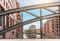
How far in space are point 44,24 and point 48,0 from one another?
1010 millimetres

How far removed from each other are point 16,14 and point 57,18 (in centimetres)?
168

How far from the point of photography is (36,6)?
1388cm

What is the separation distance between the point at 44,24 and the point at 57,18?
1.94 ft

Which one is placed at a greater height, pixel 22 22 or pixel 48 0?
pixel 48 0

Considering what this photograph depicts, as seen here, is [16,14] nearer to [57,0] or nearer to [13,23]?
[13,23]

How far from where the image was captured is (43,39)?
539 inches

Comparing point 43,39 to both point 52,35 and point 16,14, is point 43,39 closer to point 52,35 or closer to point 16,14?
point 52,35

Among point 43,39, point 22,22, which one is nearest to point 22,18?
point 22,22

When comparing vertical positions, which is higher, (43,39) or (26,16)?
(26,16)

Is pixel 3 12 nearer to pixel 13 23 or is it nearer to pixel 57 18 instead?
pixel 13 23

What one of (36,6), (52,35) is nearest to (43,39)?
(52,35)

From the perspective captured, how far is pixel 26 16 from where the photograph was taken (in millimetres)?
13961

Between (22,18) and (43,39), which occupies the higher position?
(22,18)

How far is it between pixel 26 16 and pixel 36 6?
59 centimetres
